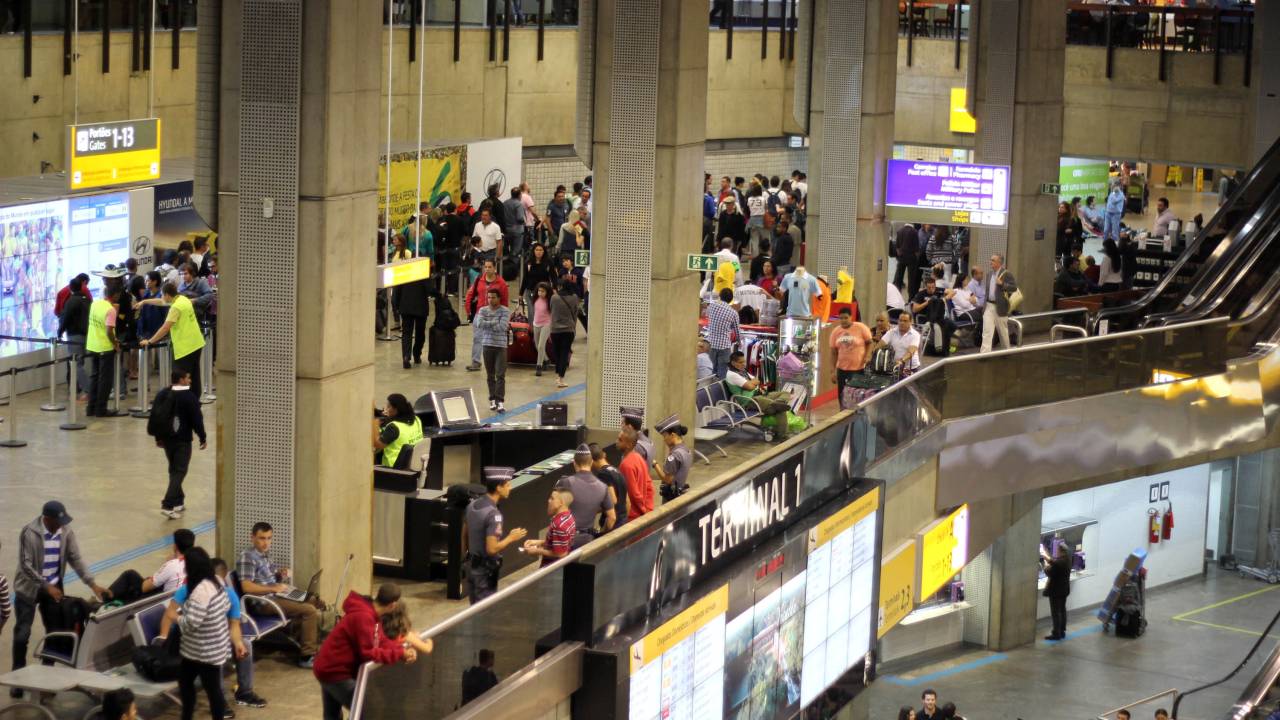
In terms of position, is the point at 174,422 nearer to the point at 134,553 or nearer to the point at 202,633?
the point at 134,553

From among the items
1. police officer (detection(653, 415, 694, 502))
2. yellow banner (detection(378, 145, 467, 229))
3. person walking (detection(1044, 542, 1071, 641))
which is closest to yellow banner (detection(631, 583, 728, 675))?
police officer (detection(653, 415, 694, 502))

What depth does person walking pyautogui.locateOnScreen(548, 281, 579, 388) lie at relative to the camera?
74.6 feet

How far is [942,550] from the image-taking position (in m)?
19.0

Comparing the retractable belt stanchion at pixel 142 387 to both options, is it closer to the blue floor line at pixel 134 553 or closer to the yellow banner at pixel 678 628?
the blue floor line at pixel 134 553

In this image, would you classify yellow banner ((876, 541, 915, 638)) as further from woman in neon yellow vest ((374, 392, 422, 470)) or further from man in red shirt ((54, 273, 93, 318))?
man in red shirt ((54, 273, 93, 318))

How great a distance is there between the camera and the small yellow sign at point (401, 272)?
1645cm

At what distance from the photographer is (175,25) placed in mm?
27797

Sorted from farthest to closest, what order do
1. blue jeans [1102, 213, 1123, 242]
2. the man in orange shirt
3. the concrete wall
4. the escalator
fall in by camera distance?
1. blue jeans [1102, 213, 1123, 242]
2. the concrete wall
3. the escalator
4. the man in orange shirt

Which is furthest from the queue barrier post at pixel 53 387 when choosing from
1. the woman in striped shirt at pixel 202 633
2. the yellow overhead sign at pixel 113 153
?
the woman in striped shirt at pixel 202 633

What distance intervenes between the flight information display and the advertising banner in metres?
33.9

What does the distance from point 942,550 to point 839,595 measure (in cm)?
535

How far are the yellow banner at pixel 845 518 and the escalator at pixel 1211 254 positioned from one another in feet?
37.7

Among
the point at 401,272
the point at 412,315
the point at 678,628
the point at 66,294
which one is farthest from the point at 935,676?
the point at 678,628

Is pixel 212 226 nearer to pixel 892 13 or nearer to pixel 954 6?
pixel 892 13
